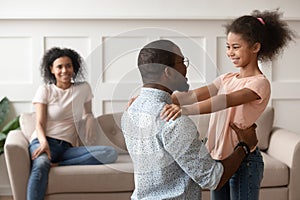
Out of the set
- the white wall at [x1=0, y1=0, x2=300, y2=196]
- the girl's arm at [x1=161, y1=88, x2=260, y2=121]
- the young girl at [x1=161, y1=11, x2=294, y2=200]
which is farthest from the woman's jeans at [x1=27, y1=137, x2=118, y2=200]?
the girl's arm at [x1=161, y1=88, x2=260, y2=121]

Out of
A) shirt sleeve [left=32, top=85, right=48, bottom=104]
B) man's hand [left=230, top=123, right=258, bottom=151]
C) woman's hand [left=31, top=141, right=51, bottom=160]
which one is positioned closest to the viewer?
man's hand [left=230, top=123, right=258, bottom=151]

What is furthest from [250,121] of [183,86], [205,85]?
[183,86]

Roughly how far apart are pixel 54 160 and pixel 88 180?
0.27 meters

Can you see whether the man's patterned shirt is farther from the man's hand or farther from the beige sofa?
the beige sofa

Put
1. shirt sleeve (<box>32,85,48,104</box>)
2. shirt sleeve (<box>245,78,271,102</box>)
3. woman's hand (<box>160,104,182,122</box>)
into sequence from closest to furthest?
woman's hand (<box>160,104,182,122</box>) < shirt sleeve (<box>245,78,271,102</box>) < shirt sleeve (<box>32,85,48,104</box>)

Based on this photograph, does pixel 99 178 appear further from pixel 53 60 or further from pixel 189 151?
pixel 189 151

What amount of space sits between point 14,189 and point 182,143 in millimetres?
2057

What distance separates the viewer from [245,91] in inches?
72.6

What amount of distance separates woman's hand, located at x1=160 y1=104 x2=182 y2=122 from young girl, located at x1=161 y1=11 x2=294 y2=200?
36cm

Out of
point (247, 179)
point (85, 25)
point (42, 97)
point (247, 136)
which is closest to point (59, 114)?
point (42, 97)

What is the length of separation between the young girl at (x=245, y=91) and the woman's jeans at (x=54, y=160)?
1271 millimetres

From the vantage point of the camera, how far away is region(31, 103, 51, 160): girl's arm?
3334 mm

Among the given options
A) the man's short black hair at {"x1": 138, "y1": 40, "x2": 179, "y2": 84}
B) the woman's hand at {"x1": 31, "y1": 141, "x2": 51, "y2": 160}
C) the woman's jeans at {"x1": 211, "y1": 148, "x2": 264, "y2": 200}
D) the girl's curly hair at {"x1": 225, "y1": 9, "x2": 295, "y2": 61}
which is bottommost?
the woman's hand at {"x1": 31, "y1": 141, "x2": 51, "y2": 160}

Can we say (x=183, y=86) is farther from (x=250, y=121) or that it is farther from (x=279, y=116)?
(x=279, y=116)
